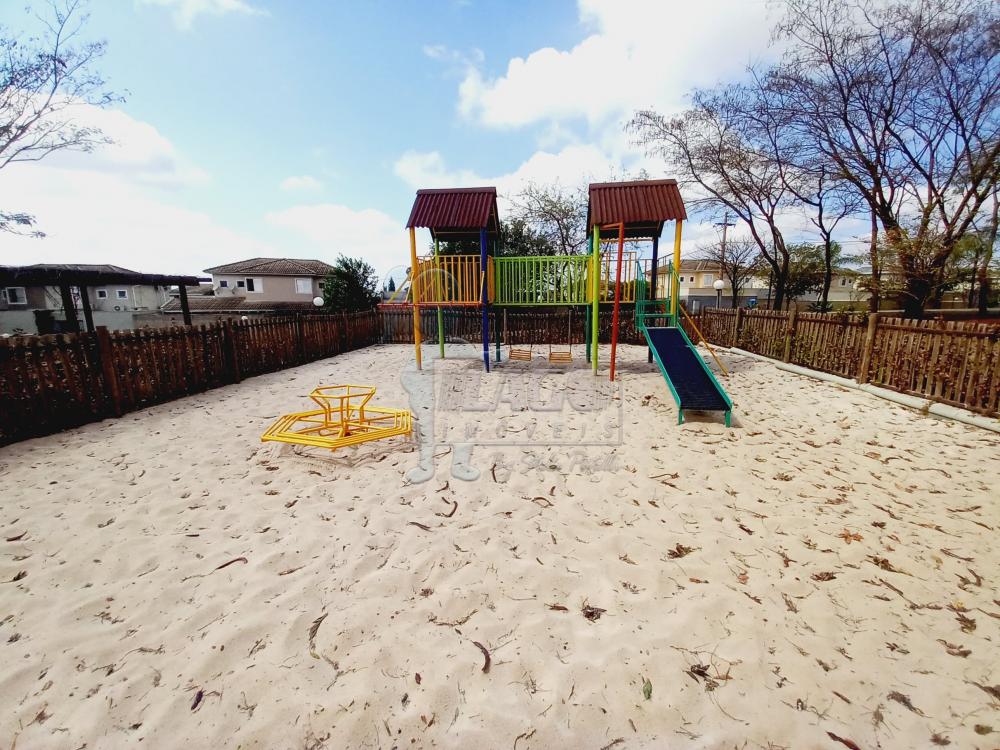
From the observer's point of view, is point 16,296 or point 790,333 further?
point 16,296

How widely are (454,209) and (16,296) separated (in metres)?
44.3

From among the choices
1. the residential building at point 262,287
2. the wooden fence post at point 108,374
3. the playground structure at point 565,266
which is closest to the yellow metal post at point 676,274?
the playground structure at point 565,266

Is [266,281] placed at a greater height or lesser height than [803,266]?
greater

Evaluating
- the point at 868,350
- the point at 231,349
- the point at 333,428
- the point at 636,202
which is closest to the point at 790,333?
the point at 868,350

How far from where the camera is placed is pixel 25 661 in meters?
2.14

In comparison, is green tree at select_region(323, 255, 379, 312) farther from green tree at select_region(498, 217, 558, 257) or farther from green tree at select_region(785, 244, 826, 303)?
green tree at select_region(785, 244, 826, 303)

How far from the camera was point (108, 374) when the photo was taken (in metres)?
6.23

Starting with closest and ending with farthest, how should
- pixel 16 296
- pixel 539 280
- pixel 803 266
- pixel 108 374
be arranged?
pixel 108 374 → pixel 539 280 → pixel 16 296 → pixel 803 266

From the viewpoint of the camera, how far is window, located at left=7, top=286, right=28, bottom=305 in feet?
107

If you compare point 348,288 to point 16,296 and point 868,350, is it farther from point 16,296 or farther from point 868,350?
point 16,296

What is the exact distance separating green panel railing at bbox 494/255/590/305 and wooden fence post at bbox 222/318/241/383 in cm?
618

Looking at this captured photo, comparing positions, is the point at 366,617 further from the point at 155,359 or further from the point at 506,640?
the point at 155,359

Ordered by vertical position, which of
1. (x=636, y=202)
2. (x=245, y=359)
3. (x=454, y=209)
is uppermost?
(x=454, y=209)

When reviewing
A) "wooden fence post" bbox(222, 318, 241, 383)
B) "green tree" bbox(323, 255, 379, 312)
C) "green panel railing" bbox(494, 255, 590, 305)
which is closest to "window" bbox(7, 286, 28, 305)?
"green tree" bbox(323, 255, 379, 312)
